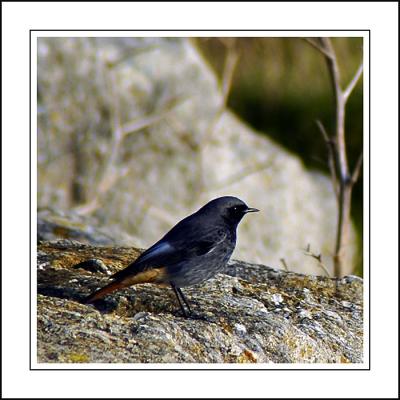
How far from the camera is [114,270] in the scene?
650cm

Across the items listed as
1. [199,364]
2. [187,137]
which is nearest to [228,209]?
[199,364]

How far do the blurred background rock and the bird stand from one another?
167 inches

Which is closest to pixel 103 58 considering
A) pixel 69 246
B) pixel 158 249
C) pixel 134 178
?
pixel 134 178

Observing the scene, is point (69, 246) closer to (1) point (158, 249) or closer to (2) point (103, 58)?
(1) point (158, 249)

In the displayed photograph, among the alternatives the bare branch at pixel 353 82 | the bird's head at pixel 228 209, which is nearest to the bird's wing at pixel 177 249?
the bird's head at pixel 228 209

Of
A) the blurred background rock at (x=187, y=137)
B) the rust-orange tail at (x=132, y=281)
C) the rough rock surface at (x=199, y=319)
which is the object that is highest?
the blurred background rock at (x=187, y=137)

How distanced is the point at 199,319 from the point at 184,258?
432mm

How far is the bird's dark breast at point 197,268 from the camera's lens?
5805 millimetres

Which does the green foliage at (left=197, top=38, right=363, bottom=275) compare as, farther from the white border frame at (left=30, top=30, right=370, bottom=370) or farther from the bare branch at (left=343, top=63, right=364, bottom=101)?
the white border frame at (left=30, top=30, right=370, bottom=370)

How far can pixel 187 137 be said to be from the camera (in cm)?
1227

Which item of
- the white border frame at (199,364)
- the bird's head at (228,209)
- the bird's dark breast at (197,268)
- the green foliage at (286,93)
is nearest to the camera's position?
the white border frame at (199,364)

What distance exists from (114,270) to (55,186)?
5195mm

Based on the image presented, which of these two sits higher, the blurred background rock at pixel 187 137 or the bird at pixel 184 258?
the blurred background rock at pixel 187 137

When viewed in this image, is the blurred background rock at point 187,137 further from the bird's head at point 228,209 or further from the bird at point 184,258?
the bird at point 184,258
